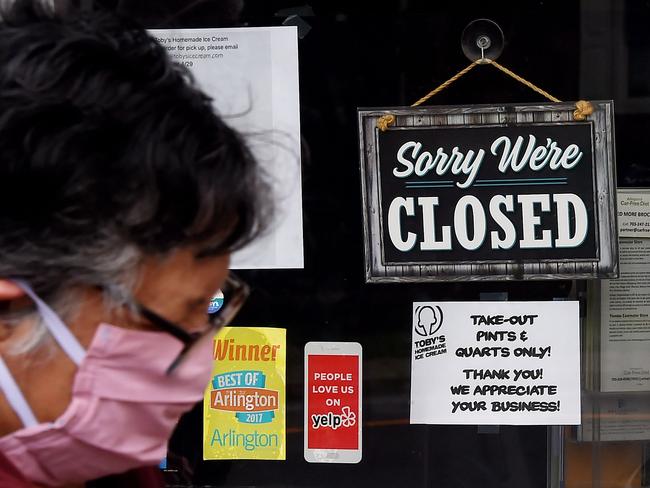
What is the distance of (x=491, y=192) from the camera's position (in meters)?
2.52

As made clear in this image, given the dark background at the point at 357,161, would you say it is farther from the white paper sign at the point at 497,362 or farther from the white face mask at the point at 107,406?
the white face mask at the point at 107,406

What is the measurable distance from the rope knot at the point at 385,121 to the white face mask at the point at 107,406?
1077mm

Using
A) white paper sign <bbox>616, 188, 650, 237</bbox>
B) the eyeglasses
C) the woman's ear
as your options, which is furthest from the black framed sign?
the woman's ear

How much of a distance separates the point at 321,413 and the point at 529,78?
98 cm

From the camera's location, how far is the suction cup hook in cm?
255

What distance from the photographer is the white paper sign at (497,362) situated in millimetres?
2615

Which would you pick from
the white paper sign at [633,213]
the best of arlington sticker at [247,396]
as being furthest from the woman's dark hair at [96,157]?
the white paper sign at [633,213]

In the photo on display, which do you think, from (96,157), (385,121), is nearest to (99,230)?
(96,157)

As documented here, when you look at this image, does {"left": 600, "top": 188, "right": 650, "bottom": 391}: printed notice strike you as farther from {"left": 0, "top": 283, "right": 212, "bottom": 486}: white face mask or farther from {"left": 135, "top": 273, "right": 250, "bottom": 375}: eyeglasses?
{"left": 0, "top": 283, "right": 212, "bottom": 486}: white face mask

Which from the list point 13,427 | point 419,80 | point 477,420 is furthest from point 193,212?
point 477,420

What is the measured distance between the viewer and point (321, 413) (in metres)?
2.69

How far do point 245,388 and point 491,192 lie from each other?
0.80 meters

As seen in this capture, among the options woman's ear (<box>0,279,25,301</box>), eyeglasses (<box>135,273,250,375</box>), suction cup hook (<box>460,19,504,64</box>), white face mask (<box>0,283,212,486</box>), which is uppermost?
suction cup hook (<box>460,19,504,64</box>)

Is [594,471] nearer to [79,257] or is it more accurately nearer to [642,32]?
[642,32]
